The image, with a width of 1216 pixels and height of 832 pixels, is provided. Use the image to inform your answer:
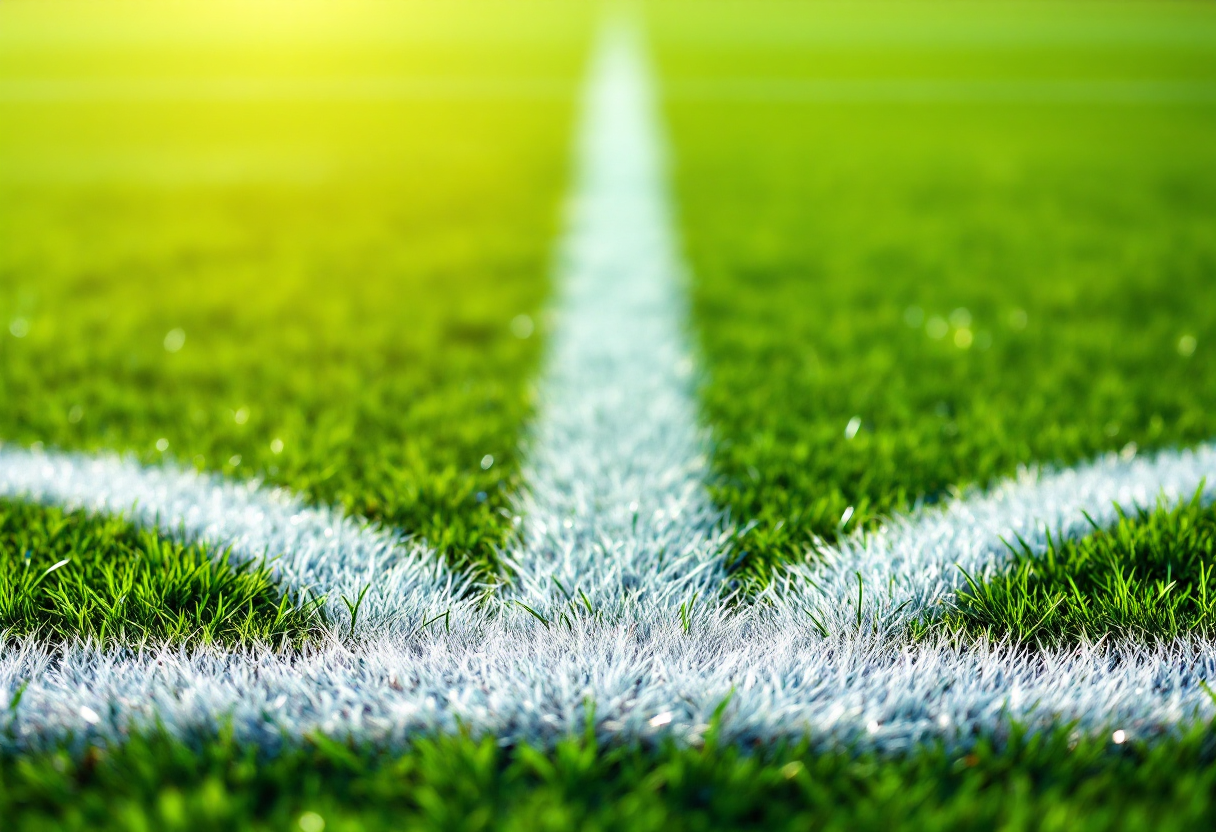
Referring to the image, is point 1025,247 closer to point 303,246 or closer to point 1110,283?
point 1110,283

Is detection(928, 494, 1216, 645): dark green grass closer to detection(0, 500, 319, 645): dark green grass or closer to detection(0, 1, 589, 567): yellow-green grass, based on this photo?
detection(0, 1, 589, 567): yellow-green grass

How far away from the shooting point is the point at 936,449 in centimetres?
216

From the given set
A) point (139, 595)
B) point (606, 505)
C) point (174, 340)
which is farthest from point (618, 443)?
point (174, 340)

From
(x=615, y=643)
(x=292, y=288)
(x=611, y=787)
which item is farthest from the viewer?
(x=292, y=288)

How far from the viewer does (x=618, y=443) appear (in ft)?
7.42

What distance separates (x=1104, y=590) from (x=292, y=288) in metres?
2.88

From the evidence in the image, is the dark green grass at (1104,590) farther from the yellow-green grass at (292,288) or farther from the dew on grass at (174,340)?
the dew on grass at (174,340)

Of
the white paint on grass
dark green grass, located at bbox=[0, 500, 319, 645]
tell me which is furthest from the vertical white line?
dark green grass, located at bbox=[0, 500, 319, 645]

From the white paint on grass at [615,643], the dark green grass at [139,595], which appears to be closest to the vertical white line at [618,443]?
the white paint on grass at [615,643]

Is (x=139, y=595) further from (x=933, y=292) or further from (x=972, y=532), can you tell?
(x=933, y=292)

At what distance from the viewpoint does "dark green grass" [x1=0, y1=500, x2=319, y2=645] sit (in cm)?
150

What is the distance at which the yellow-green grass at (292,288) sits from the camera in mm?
2158

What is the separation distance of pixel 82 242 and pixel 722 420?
320cm

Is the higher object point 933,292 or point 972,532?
point 933,292
